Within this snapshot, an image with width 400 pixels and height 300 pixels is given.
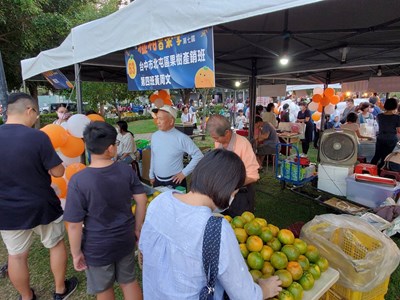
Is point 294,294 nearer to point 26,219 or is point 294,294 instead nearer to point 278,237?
point 278,237

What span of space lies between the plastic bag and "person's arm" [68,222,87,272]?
5.26 ft

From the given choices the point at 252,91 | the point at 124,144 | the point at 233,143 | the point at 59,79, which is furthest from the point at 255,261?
the point at 252,91

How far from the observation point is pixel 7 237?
2215mm

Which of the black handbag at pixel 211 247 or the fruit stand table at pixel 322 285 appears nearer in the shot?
the black handbag at pixel 211 247

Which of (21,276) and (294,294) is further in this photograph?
(21,276)

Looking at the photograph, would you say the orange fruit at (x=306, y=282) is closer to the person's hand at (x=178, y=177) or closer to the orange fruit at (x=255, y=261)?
the orange fruit at (x=255, y=261)

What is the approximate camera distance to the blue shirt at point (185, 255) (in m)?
0.96

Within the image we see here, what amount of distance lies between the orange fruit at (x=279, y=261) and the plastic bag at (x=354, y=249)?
0.48 m

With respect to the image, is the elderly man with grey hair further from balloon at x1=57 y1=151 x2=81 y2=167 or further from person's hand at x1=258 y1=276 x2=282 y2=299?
balloon at x1=57 y1=151 x2=81 y2=167

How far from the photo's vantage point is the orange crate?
1.71m

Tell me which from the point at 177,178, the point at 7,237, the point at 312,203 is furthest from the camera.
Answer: the point at 312,203

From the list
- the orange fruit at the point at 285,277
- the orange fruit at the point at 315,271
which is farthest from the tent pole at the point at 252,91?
the orange fruit at the point at 285,277

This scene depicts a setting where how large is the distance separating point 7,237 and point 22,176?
0.61m

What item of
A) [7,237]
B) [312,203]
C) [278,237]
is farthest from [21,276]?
[312,203]
